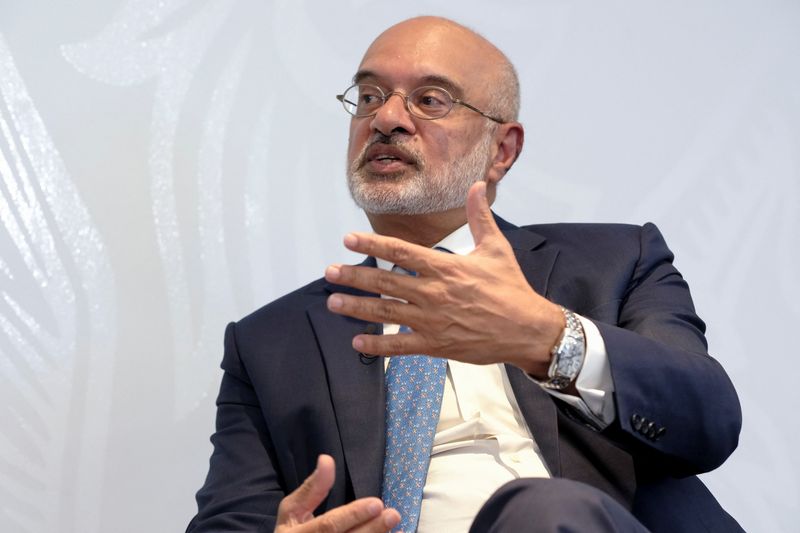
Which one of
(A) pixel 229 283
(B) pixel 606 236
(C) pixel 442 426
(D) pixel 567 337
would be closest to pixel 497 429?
(C) pixel 442 426

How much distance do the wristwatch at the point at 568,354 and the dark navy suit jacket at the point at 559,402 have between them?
0.06 meters

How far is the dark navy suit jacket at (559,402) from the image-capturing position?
1660 mm

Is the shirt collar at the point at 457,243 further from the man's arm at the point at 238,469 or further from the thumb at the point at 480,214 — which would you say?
the thumb at the point at 480,214

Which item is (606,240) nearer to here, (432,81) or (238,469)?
(432,81)

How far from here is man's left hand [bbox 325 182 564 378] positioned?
1.51 metres

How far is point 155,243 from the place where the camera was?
8.34 feet

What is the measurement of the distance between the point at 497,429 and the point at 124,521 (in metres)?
1.04

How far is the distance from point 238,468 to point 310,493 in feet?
1.60

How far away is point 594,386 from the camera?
1643 millimetres

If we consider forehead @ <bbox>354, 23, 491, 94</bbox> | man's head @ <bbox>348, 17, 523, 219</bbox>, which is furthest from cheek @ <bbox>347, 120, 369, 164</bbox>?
forehead @ <bbox>354, 23, 491, 94</bbox>

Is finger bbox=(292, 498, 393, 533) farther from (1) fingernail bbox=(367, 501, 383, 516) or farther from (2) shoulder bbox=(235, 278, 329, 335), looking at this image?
(2) shoulder bbox=(235, 278, 329, 335)

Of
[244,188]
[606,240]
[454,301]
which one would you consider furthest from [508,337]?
[244,188]

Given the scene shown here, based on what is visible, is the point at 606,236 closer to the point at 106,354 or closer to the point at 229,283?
the point at 229,283

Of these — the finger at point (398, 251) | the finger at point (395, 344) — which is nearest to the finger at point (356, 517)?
the finger at point (395, 344)
